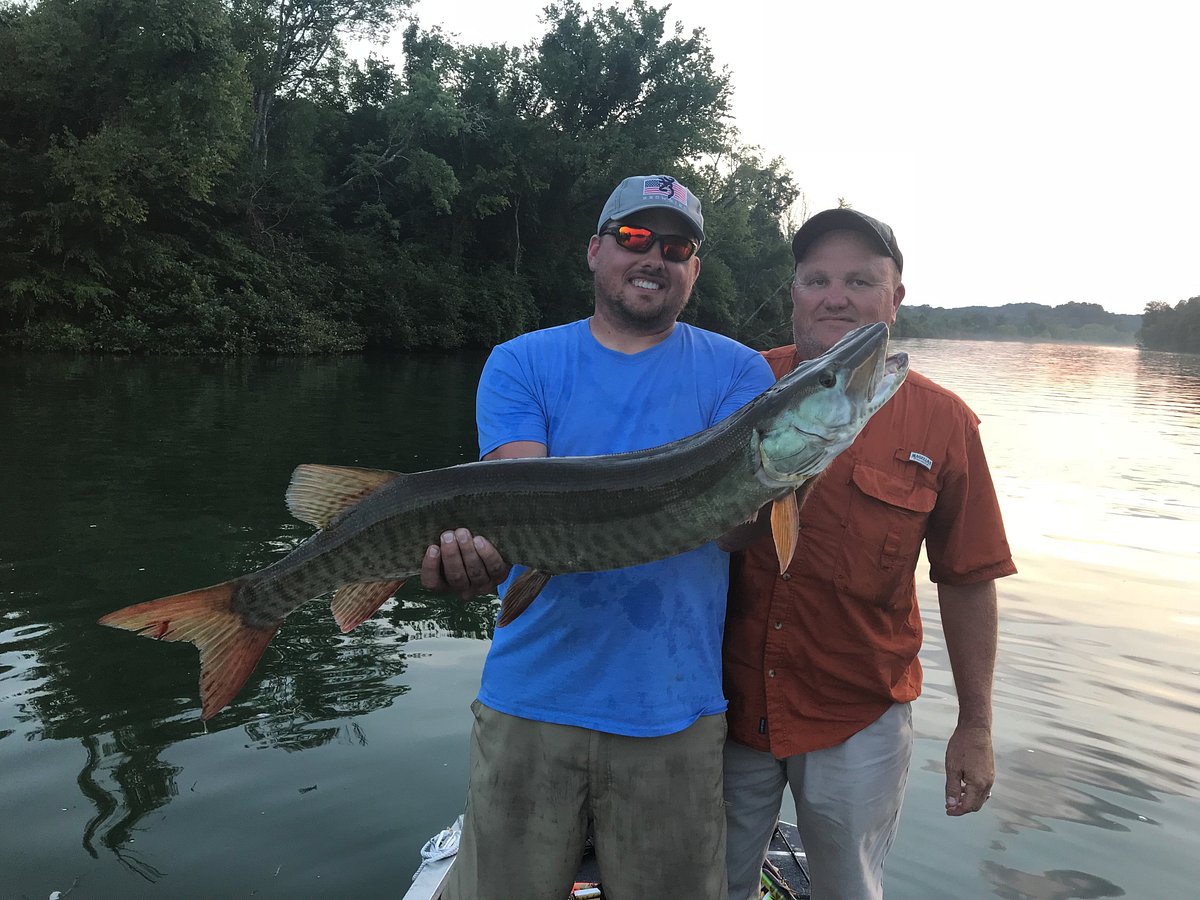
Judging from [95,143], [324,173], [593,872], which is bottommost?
[593,872]

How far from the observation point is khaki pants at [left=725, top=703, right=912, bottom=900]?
2.91 metres

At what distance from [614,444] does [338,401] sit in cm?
1871

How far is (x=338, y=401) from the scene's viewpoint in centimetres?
2036

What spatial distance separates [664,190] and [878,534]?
1.53m

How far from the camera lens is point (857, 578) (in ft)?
9.71

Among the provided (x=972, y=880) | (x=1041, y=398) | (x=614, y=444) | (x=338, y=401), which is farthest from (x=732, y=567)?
(x=1041, y=398)

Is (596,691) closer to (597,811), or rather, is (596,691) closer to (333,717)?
(597,811)

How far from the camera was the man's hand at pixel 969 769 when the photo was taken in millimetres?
3064

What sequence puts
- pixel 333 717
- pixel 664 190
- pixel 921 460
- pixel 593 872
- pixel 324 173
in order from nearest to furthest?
pixel 921 460 → pixel 664 190 → pixel 593 872 → pixel 333 717 → pixel 324 173

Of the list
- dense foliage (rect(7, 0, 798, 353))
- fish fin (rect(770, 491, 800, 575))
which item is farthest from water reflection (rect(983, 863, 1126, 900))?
A: dense foliage (rect(7, 0, 798, 353))

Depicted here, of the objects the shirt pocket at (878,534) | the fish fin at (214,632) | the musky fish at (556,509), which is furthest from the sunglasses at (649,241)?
the fish fin at (214,632)

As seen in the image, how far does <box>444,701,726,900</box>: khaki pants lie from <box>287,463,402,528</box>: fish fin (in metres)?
0.94

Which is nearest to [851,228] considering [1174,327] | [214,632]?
[214,632]

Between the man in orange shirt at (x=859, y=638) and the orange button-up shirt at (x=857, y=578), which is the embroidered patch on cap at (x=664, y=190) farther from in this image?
the orange button-up shirt at (x=857, y=578)
